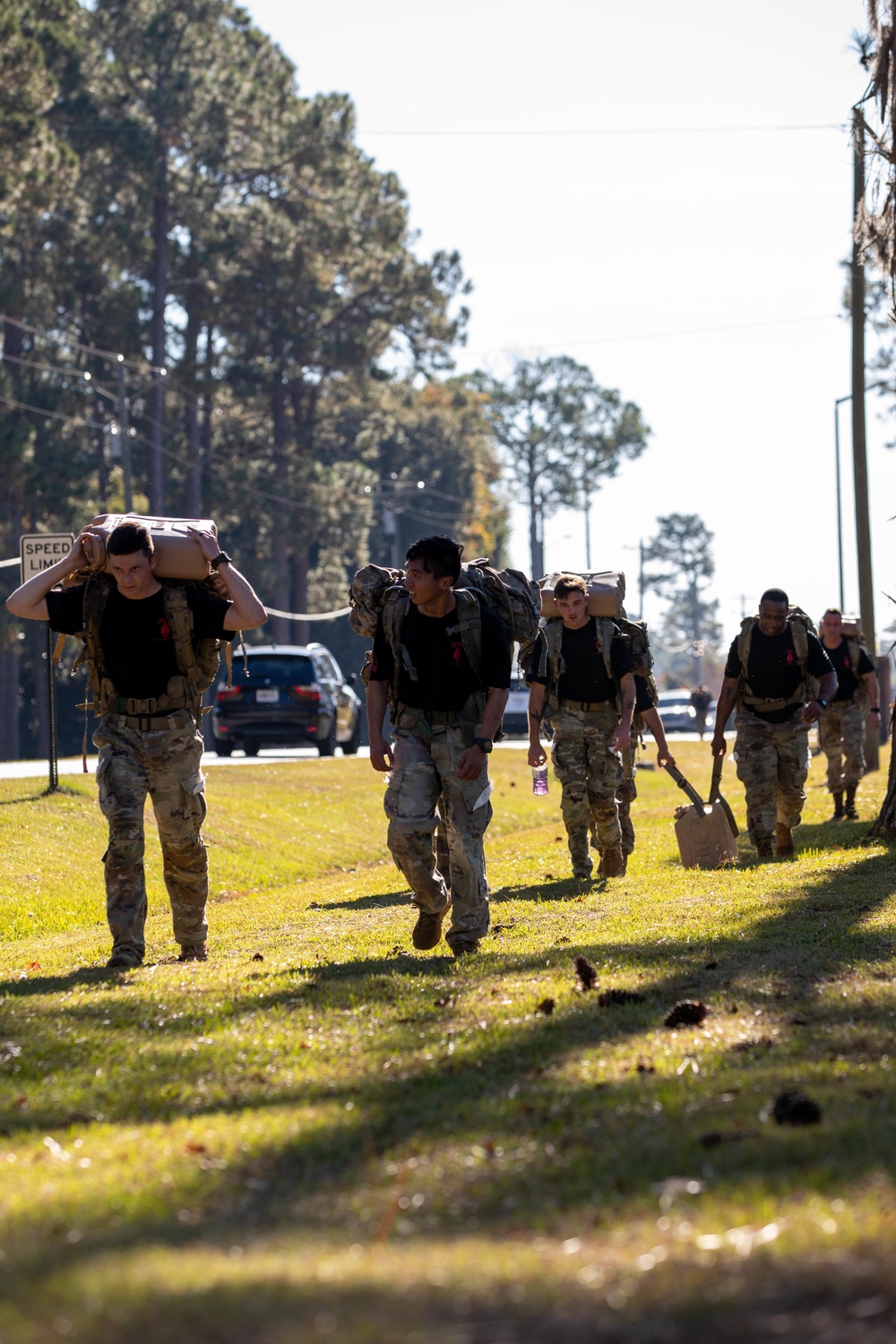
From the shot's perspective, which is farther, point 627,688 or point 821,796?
point 821,796

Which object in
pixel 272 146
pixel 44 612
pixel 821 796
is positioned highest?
pixel 272 146

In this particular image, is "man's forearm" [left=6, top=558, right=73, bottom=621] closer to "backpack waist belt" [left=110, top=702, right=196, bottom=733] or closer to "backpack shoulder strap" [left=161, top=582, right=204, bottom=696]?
"backpack shoulder strap" [left=161, top=582, right=204, bottom=696]

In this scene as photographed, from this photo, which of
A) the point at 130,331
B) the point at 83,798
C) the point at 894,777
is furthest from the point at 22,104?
the point at 894,777

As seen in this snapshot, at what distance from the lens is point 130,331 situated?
50156 mm

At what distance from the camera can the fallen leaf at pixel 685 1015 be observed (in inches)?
239

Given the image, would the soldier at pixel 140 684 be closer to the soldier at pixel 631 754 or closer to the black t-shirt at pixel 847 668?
the soldier at pixel 631 754

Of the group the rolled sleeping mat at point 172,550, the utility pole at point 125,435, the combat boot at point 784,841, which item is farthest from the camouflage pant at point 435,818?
the utility pole at point 125,435

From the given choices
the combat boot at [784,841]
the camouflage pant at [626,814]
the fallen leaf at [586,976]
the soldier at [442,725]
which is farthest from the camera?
the camouflage pant at [626,814]

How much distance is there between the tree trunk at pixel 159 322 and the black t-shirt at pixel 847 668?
3055 cm

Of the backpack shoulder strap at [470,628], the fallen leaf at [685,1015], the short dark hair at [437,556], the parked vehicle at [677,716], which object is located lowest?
the parked vehicle at [677,716]

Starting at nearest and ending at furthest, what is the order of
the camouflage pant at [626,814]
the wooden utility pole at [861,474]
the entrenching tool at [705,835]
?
the entrenching tool at [705,835] → the camouflage pant at [626,814] → the wooden utility pole at [861,474]

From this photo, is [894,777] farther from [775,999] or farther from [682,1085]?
[682,1085]

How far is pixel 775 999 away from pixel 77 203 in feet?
145

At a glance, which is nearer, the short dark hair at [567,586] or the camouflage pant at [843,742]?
the short dark hair at [567,586]
